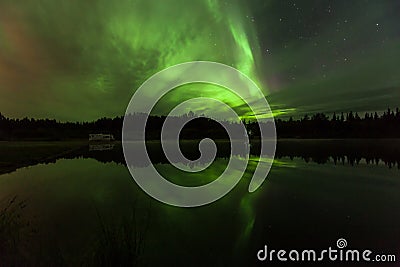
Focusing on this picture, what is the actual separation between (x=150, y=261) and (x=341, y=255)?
9.03 ft

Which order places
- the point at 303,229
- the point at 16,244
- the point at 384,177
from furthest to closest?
the point at 384,177
the point at 303,229
the point at 16,244

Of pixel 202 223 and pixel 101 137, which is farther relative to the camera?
pixel 101 137

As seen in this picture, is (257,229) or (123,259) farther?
(257,229)

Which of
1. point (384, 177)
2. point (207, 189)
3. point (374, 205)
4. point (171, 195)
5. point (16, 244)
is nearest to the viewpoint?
point (16, 244)

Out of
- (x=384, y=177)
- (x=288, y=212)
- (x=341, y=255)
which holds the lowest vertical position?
(x=341, y=255)

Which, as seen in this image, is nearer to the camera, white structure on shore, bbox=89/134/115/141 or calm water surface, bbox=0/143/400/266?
calm water surface, bbox=0/143/400/266

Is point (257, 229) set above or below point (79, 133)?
below

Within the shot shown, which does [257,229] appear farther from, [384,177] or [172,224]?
[384,177]

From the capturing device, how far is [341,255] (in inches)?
160

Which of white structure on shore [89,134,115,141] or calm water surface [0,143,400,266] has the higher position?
white structure on shore [89,134,115,141]

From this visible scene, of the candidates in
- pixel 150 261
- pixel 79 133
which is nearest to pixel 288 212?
pixel 150 261

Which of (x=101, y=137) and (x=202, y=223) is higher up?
(x=101, y=137)

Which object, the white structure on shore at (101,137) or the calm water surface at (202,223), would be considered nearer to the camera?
the calm water surface at (202,223)

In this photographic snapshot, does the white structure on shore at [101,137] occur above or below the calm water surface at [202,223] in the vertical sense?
above
